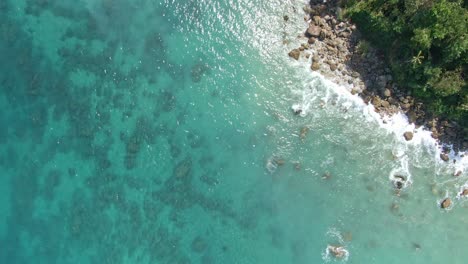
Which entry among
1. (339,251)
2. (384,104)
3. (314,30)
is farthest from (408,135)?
(314,30)

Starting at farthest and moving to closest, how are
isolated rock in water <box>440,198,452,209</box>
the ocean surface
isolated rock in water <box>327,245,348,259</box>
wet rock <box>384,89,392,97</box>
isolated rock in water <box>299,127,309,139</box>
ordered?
isolated rock in water <box>299,127,309,139</box>
isolated rock in water <box>327,245,348,259</box>
the ocean surface
isolated rock in water <box>440,198,452,209</box>
wet rock <box>384,89,392,97</box>

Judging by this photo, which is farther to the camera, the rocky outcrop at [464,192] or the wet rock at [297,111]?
the wet rock at [297,111]

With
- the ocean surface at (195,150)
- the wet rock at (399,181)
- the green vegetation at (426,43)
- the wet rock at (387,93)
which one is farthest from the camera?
the ocean surface at (195,150)

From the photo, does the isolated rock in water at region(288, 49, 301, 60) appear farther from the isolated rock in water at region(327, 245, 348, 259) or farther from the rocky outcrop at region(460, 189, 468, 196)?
the rocky outcrop at region(460, 189, 468, 196)

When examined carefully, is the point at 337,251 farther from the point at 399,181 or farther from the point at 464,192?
the point at 464,192

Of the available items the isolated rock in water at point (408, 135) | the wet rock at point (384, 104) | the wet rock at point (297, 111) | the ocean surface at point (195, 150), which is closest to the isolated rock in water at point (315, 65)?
the ocean surface at point (195, 150)

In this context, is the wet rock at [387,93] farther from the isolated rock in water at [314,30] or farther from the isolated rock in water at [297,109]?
the isolated rock in water at [314,30]

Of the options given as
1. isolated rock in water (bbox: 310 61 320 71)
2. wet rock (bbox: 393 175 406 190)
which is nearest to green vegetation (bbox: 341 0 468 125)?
isolated rock in water (bbox: 310 61 320 71)

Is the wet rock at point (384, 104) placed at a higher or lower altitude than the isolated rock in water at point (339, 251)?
higher
